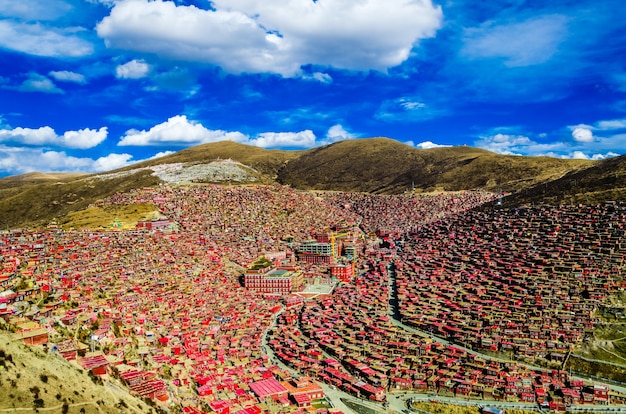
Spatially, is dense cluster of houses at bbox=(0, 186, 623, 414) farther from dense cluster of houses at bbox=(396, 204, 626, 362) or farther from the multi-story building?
dense cluster of houses at bbox=(396, 204, 626, 362)

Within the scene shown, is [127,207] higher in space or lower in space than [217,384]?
higher

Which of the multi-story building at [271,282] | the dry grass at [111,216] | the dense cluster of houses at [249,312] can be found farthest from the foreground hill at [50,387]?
the dry grass at [111,216]

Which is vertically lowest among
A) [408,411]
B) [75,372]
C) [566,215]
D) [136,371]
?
[408,411]

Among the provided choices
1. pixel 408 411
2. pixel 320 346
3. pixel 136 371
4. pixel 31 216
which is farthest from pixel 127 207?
pixel 408 411

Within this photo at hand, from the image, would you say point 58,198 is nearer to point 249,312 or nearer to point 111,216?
point 111,216

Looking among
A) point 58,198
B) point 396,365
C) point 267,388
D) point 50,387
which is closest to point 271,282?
point 396,365

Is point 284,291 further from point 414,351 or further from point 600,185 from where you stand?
point 600,185

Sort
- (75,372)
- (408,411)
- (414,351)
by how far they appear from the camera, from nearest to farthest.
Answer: (75,372) → (408,411) → (414,351)
